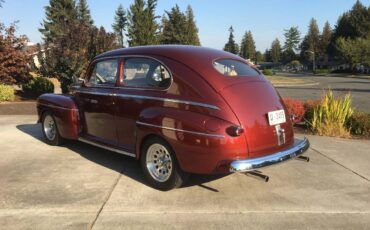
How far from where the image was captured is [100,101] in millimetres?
6496

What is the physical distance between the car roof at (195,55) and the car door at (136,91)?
0.13 meters

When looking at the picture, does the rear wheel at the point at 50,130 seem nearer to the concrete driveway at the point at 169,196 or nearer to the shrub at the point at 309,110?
the concrete driveway at the point at 169,196

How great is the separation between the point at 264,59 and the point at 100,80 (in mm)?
167874

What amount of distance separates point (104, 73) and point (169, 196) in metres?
2.43

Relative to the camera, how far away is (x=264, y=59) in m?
170

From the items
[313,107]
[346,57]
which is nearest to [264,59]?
[346,57]

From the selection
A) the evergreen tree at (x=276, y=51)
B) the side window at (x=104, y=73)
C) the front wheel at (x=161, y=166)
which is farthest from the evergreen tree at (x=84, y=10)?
the evergreen tree at (x=276, y=51)

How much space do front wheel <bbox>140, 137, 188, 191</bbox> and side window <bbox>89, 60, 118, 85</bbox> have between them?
1.34 m

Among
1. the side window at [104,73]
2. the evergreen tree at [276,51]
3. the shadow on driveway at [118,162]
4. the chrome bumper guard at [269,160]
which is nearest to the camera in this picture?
the chrome bumper guard at [269,160]

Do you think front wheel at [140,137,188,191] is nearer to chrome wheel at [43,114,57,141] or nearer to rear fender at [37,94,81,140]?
rear fender at [37,94,81,140]

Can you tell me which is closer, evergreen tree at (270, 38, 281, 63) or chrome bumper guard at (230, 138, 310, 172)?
chrome bumper guard at (230, 138, 310, 172)

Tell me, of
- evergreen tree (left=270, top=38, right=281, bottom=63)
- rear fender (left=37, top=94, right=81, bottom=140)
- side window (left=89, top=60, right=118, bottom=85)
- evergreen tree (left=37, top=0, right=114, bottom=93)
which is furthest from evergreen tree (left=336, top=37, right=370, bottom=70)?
evergreen tree (left=270, top=38, right=281, bottom=63)

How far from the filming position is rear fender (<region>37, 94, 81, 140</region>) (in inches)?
279

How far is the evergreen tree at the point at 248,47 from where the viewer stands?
5374 inches
